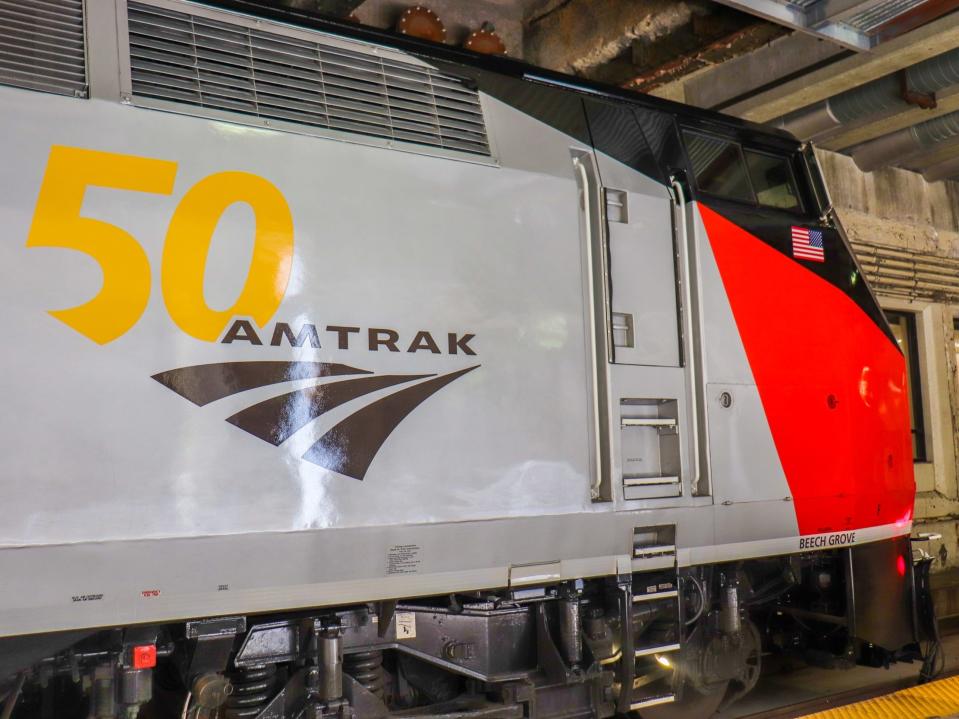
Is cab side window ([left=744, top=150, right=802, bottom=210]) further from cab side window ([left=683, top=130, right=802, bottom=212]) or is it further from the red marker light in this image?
the red marker light

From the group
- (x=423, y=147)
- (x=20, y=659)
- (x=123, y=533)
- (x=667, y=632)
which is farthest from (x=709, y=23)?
(x=20, y=659)

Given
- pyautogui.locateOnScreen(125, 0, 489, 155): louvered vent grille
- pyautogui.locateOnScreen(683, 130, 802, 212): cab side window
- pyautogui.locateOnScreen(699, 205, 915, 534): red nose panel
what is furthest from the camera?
pyautogui.locateOnScreen(683, 130, 802, 212): cab side window

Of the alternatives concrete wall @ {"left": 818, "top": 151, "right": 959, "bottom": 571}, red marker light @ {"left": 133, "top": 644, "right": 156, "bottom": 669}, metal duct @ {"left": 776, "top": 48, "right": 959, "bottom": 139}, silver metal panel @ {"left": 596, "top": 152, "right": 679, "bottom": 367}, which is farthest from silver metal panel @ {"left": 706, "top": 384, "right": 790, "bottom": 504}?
concrete wall @ {"left": 818, "top": 151, "right": 959, "bottom": 571}

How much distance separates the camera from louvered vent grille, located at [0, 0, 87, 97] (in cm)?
348

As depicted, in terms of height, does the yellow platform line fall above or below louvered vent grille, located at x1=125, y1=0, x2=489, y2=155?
below

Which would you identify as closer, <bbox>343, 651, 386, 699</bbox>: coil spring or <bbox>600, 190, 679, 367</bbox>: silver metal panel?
<bbox>343, 651, 386, 699</bbox>: coil spring

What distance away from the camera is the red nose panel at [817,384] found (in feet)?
17.5

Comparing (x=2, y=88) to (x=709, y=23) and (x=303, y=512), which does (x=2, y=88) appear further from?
(x=709, y=23)

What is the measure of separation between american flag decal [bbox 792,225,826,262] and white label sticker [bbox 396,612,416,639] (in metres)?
3.18

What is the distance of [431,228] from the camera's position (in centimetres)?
423

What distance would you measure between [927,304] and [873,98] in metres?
3.41

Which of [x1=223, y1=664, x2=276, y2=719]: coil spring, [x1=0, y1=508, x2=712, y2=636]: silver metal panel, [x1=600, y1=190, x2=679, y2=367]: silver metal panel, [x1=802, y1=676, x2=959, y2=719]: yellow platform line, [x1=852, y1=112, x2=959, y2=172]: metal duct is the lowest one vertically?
[x1=802, y1=676, x2=959, y2=719]: yellow platform line

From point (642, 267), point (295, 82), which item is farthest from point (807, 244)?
point (295, 82)

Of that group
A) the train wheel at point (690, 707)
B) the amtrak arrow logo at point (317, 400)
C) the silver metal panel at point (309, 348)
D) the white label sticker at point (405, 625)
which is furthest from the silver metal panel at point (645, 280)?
the train wheel at point (690, 707)
